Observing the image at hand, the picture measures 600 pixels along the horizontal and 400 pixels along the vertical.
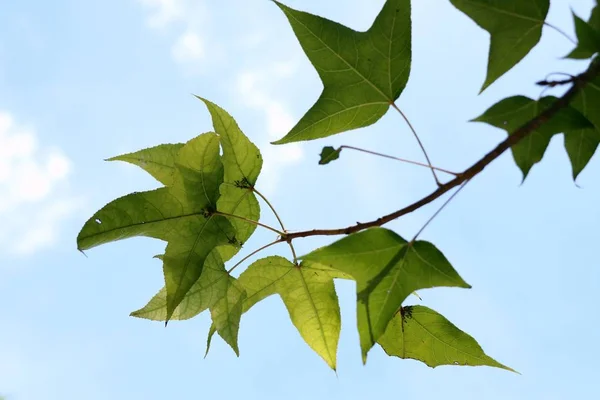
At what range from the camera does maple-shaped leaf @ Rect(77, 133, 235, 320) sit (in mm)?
1983

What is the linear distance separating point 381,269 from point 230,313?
0.69 m

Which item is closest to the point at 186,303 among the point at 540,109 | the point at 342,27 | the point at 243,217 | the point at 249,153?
the point at 243,217

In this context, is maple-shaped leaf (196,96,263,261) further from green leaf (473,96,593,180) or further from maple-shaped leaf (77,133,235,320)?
green leaf (473,96,593,180)

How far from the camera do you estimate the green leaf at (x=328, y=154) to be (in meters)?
1.79

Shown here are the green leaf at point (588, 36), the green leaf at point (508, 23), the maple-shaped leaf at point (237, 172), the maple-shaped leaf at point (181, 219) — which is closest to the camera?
the green leaf at point (588, 36)

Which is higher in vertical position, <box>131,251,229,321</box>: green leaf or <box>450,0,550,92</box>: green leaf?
<box>450,0,550,92</box>: green leaf

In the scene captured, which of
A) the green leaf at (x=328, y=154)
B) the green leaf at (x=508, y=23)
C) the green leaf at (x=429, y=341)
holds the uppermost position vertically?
the green leaf at (x=508, y=23)

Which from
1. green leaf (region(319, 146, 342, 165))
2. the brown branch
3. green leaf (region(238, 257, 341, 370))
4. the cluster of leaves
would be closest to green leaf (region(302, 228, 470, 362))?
the cluster of leaves

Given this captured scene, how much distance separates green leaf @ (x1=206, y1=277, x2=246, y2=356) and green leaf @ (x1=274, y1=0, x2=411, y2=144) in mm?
589

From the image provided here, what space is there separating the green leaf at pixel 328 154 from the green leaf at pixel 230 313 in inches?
25.7

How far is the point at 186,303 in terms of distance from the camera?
7.23ft

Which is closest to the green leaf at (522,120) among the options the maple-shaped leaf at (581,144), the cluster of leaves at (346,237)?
the cluster of leaves at (346,237)

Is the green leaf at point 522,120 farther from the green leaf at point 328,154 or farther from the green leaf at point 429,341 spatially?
the green leaf at point 429,341

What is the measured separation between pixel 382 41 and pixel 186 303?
3.72 ft
